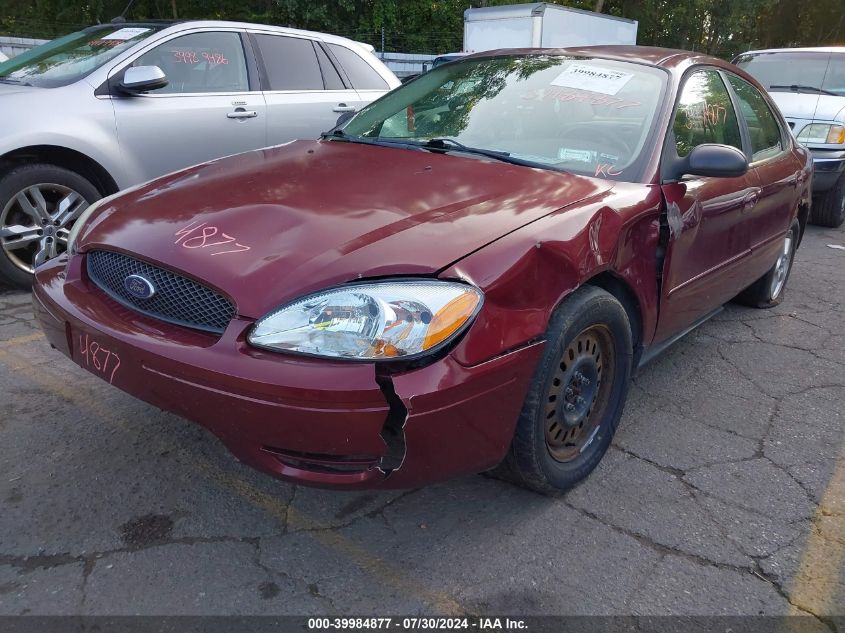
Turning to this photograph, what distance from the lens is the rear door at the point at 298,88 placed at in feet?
17.7

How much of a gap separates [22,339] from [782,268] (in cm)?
479

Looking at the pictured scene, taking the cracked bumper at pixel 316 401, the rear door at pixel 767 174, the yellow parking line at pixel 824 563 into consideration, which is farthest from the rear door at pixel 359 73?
the yellow parking line at pixel 824 563

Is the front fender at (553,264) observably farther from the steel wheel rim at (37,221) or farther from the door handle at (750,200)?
the steel wheel rim at (37,221)

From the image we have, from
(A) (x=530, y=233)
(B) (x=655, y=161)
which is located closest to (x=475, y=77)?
(B) (x=655, y=161)

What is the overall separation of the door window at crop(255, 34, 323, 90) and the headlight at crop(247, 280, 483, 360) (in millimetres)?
3932

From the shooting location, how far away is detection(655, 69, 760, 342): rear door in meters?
2.91

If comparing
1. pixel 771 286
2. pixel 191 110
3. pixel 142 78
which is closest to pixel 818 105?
pixel 771 286

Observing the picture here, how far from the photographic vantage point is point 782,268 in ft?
16.1

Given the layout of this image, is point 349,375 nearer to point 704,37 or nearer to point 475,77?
point 475,77

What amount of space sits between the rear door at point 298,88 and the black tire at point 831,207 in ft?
17.0

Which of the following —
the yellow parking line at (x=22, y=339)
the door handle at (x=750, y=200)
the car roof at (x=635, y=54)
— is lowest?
the yellow parking line at (x=22, y=339)

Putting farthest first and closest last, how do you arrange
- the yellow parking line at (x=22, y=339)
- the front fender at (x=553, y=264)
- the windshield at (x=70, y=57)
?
the windshield at (x=70, y=57) < the yellow parking line at (x=22, y=339) < the front fender at (x=553, y=264)

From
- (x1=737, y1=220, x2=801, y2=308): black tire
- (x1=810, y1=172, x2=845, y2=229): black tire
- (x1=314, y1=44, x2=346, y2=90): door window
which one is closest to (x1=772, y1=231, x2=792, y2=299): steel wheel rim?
(x1=737, y1=220, x2=801, y2=308): black tire

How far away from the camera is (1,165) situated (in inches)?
165
